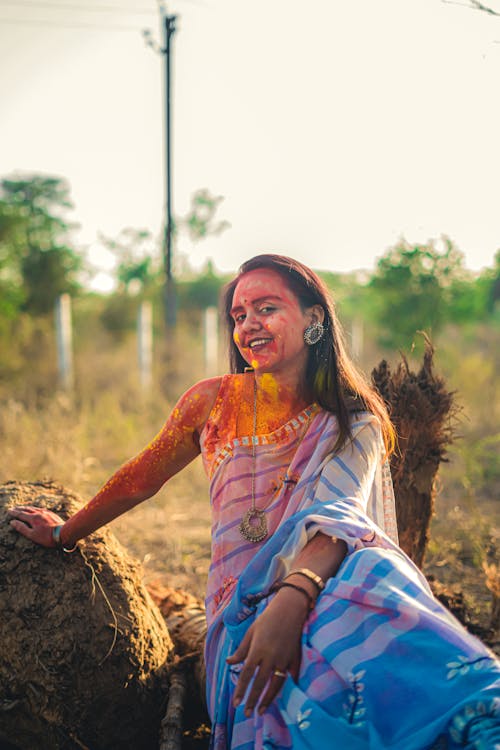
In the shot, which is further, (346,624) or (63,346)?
(63,346)

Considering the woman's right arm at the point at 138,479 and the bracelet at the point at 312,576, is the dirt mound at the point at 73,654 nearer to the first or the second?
the woman's right arm at the point at 138,479

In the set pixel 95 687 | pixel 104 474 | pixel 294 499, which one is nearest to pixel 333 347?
pixel 294 499

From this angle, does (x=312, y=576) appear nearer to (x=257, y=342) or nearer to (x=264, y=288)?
(x=257, y=342)

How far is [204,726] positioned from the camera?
8.36ft

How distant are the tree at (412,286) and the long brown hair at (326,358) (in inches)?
91.5

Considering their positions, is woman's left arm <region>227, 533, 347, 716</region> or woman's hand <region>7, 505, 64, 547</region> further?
woman's hand <region>7, 505, 64, 547</region>

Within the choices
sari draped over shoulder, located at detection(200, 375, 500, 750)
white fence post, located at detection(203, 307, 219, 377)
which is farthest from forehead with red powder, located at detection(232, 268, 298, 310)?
white fence post, located at detection(203, 307, 219, 377)

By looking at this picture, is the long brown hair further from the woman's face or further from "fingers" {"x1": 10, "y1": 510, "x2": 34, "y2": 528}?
"fingers" {"x1": 10, "y1": 510, "x2": 34, "y2": 528}

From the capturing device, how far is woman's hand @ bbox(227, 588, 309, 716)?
1618 millimetres

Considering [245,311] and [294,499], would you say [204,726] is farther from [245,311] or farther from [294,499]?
[245,311]

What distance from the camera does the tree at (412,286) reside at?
5.87 m

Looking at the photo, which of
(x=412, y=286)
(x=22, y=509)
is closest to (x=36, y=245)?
(x=412, y=286)

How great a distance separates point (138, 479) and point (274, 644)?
89cm

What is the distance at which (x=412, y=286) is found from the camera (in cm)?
930
